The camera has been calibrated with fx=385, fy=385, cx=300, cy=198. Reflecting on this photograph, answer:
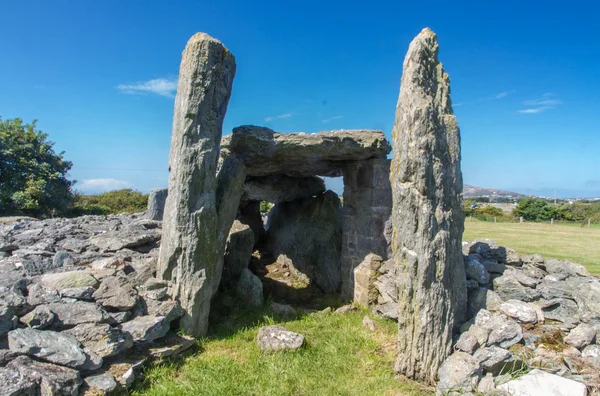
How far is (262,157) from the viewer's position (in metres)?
8.10

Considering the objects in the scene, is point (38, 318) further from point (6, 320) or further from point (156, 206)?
point (156, 206)

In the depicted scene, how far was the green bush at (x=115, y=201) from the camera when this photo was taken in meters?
21.2

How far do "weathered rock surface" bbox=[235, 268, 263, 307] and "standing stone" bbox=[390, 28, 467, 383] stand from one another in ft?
10.8

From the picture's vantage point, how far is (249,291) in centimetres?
755

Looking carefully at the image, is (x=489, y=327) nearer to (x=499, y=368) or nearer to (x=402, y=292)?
(x=499, y=368)

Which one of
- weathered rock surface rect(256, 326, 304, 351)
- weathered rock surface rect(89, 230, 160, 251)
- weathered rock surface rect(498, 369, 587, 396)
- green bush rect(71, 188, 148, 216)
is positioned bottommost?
weathered rock surface rect(256, 326, 304, 351)

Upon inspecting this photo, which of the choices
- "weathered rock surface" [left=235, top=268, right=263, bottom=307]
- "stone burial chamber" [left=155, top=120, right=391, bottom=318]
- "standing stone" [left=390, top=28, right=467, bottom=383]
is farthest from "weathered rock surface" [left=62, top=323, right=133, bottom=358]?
"standing stone" [left=390, top=28, right=467, bottom=383]

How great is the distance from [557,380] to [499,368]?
567 mm

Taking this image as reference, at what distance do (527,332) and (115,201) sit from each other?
916 inches

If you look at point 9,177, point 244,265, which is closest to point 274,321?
point 244,265

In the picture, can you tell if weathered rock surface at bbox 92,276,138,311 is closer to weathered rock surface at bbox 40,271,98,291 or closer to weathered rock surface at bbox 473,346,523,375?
weathered rock surface at bbox 40,271,98,291

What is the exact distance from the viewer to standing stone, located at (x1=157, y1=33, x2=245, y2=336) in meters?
5.72

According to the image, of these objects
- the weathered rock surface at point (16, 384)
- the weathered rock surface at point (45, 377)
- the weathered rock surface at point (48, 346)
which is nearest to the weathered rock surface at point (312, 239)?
the weathered rock surface at point (48, 346)

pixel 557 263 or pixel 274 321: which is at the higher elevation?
pixel 557 263
